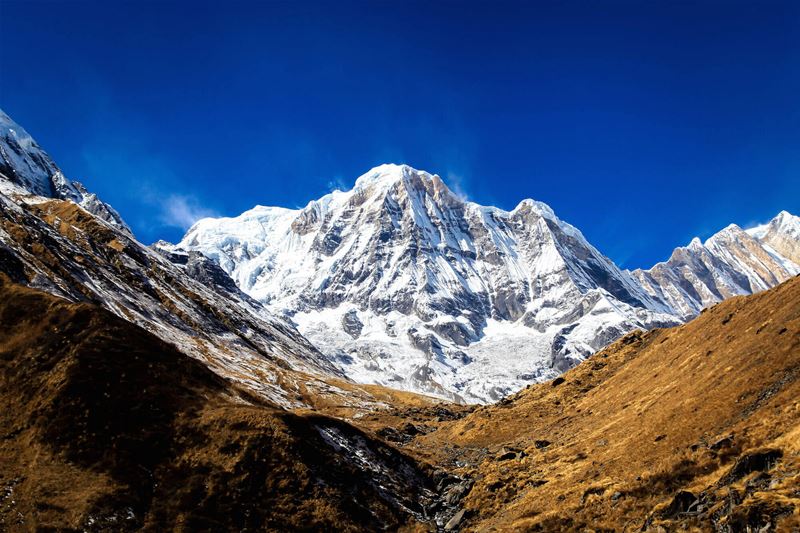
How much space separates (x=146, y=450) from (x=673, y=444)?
132 ft

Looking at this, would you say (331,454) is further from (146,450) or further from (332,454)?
(146,450)

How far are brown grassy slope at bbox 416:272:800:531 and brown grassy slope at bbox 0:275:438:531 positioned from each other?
11130 millimetres

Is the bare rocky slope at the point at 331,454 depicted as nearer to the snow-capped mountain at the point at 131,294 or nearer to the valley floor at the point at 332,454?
the valley floor at the point at 332,454

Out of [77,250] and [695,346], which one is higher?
[77,250]

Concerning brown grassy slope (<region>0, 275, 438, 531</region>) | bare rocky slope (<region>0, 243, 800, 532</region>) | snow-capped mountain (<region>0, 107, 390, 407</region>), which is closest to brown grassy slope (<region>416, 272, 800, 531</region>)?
bare rocky slope (<region>0, 243, 800, 532</region>)

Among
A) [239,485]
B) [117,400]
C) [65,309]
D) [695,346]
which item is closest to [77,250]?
[65,309]

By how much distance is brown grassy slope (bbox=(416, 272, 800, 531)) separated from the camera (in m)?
28.4

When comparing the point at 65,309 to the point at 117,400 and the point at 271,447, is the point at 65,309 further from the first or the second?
the point at 271,447

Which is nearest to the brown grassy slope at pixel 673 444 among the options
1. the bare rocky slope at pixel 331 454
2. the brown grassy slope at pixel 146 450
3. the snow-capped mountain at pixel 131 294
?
the bare rocky slope at pixel 331 454

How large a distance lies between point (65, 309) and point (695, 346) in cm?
7089

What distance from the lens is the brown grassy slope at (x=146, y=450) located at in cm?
3525

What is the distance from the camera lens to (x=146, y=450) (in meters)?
39.8

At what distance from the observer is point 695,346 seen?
209ft

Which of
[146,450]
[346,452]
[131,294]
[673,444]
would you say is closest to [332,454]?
[346,452]
